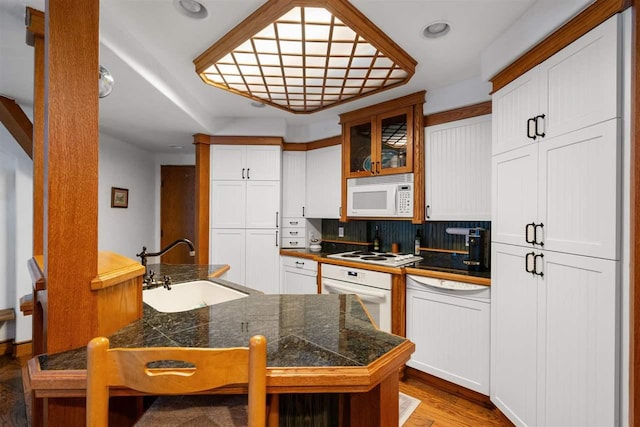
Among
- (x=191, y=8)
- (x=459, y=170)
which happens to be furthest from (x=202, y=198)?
(x=459, y=170)

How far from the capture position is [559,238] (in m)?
1.49

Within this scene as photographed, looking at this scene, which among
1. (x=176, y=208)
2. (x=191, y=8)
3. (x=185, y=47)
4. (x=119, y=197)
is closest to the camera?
(x=191, y=8)

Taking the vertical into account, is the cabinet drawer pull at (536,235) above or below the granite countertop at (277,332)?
above

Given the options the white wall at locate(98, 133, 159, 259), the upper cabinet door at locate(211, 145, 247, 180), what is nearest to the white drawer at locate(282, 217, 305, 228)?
the upper cabinet door at locate(211, 145, 247, 180)

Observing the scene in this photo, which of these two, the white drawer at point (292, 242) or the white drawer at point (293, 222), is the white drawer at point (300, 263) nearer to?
the white drawer at point (292, 242)

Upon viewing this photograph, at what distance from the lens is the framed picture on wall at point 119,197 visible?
3.77 meters

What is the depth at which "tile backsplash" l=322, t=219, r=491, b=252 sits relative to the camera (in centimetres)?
268

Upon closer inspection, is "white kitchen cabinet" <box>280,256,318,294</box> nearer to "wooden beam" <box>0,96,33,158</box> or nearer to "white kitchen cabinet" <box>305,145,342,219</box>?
"white kitchen cabinet" <box>305,145,342,219</box>

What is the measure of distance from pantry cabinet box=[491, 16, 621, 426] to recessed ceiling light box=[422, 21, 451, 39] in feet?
1.71

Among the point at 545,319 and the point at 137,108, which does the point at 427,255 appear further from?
the point at 137,108

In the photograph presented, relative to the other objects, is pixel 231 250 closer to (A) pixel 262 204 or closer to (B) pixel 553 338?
(A) pixel 262 204

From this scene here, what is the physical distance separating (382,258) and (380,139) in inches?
44.6

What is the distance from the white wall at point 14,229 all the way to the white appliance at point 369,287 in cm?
285

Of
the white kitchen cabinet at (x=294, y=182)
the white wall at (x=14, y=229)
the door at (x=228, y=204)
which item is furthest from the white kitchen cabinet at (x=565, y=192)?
the white wall at (x=14, y=229)
